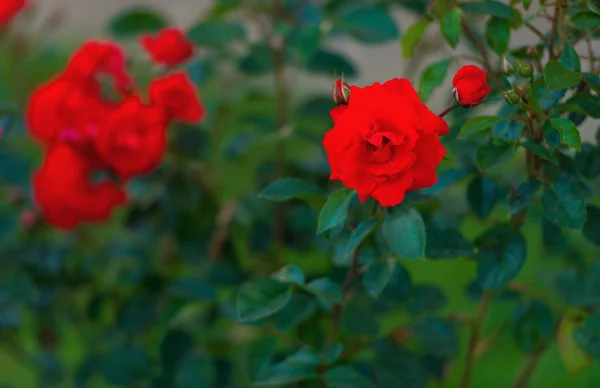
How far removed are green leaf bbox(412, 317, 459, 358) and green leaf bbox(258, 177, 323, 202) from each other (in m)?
0.29

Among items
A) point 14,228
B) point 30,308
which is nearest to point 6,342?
point 30,308

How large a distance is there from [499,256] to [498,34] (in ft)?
0.77

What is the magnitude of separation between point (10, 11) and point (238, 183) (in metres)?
0.81

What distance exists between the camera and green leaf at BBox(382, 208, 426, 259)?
68 centimetres

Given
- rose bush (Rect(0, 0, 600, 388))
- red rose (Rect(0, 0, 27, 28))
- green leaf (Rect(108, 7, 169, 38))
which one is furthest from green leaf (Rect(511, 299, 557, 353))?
red rose (Rect(0, 0, 27, 28))

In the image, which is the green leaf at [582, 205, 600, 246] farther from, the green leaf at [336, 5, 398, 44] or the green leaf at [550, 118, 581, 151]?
the green leaf at [336, 5, 398, 44]

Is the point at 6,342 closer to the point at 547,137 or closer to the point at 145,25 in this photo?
the point at 145,25

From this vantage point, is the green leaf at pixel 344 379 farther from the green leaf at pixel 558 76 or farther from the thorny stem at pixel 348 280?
the green leaf at pixel 558 76

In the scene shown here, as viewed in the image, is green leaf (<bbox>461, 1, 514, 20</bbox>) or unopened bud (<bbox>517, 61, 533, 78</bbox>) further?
green leaf (<bbox>461, 1, 514, 20</bbox>)

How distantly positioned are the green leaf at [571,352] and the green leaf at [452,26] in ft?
1.22

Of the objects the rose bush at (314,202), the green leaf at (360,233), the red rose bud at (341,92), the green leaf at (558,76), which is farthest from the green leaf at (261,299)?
the green leaf at (558,76)

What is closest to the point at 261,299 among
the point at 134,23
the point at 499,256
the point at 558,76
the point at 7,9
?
the point at 499,256

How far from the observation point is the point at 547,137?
70 centimetres

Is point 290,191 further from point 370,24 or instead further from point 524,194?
point 370,24
